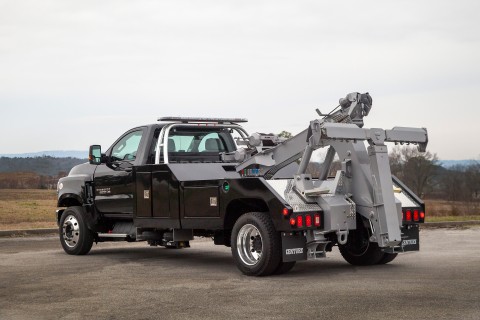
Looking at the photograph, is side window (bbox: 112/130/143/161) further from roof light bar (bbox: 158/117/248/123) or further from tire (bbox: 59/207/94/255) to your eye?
tire (bbox: 59/207/94/255)

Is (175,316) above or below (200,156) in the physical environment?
below

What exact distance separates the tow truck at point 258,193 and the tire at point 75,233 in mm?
24

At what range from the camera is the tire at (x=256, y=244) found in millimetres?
10250

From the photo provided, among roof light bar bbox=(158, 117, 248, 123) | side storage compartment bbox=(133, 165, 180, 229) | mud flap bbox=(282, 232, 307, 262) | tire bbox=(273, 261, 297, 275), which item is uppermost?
roof light bar bbox=(158, 117, 248, 123)

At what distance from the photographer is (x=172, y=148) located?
13000 millimetres

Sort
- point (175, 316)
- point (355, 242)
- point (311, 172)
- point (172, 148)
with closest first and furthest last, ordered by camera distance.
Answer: point (175, 316) → point (311, 172) → point (355, 242) → point (172, 148)

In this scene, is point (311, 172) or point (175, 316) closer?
point (175, 316)

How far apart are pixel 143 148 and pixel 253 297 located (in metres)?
5.03

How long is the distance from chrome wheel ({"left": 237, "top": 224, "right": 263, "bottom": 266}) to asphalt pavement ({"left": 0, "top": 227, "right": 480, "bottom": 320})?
0.28 metres

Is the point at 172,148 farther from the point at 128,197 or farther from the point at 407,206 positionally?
the point at 407,206

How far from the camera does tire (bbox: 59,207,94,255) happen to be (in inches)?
556

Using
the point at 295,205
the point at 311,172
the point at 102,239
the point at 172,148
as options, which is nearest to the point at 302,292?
the point at 295,205

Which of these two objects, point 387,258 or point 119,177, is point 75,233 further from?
point 387,258

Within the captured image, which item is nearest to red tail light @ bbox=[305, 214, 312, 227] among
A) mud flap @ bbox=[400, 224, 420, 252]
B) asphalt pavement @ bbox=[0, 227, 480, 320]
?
asphalt pavement @ bbox=[0, 227, 480, 320]
